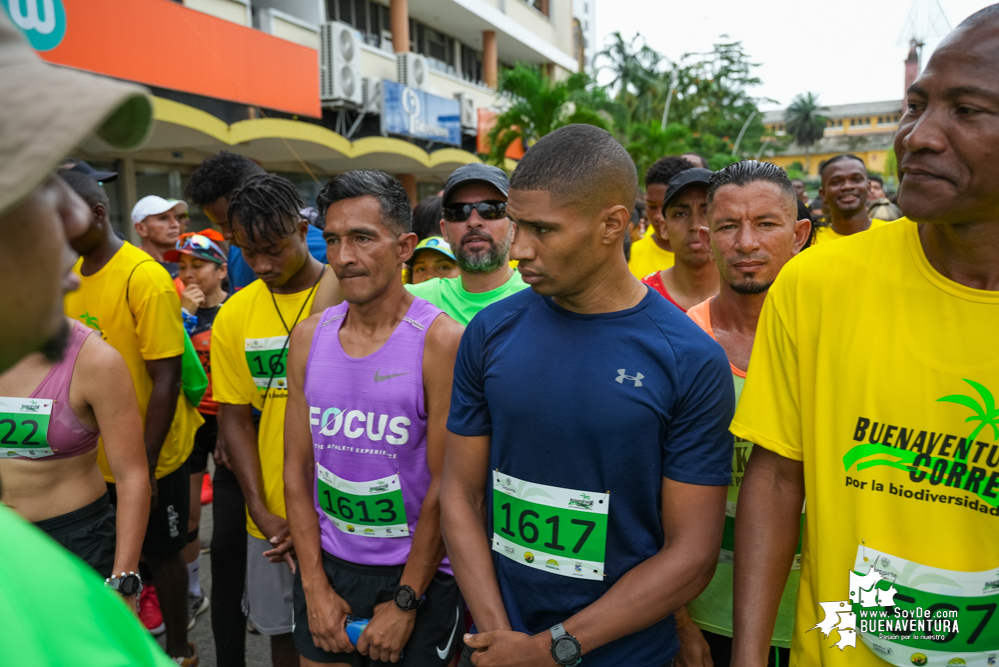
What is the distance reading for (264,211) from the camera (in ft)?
10.5

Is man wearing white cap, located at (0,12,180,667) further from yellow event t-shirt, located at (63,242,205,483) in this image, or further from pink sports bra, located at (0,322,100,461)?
yellow event t-shirt, located at (63,242,205,483)

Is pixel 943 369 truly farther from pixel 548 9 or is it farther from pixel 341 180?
pixel 548 9

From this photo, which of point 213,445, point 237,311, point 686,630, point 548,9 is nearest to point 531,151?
point 686,630

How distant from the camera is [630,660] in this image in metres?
1.95

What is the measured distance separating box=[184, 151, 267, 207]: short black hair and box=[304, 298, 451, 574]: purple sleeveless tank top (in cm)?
212

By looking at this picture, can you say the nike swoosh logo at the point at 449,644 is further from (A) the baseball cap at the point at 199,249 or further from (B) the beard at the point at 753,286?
(A) the baseball cap at the point at 199,249

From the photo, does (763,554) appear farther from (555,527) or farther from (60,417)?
(60,417)

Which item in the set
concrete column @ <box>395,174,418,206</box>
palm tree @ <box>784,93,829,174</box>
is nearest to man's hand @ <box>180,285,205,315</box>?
concrete column @ <box>395,174,418,206</box>

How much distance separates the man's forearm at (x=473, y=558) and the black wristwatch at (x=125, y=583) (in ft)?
4.44

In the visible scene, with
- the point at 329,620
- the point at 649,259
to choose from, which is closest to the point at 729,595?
the point at 329,620

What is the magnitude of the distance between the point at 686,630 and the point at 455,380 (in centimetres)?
116

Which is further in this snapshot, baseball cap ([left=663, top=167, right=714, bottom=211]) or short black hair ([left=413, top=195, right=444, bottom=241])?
short black hair ([left=413, top=195, right=444, bottom=241])

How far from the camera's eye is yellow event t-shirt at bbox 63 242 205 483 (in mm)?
3516

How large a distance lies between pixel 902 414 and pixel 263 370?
2.58 m
